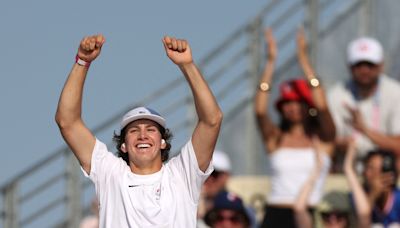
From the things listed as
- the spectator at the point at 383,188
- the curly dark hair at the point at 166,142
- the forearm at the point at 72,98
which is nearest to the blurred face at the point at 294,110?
the spectator at the point at 383,188

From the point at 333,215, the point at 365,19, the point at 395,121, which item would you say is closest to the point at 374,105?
the point at 395,121

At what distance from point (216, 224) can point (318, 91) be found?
1516 millimetres

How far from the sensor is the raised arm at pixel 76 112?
9961 mm

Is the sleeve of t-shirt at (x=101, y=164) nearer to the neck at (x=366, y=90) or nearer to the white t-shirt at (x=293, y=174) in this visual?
the white t-shirt at (x=293, y=174)

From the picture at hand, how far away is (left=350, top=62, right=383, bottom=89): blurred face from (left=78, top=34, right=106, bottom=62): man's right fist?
480cm

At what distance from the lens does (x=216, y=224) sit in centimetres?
1373

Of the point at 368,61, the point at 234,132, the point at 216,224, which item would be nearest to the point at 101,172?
the point at 216,224

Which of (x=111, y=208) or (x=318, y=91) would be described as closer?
(x=111, y=208)

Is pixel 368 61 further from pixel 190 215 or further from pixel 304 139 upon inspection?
pixel 190 215

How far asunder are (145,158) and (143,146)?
0.25 ft

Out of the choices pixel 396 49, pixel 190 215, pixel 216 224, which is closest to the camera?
pixel 190 215

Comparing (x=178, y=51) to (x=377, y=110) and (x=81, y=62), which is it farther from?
(x=377, y=110)

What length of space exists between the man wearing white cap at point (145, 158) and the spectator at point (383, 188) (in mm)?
4102

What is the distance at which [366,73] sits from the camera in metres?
14.3
